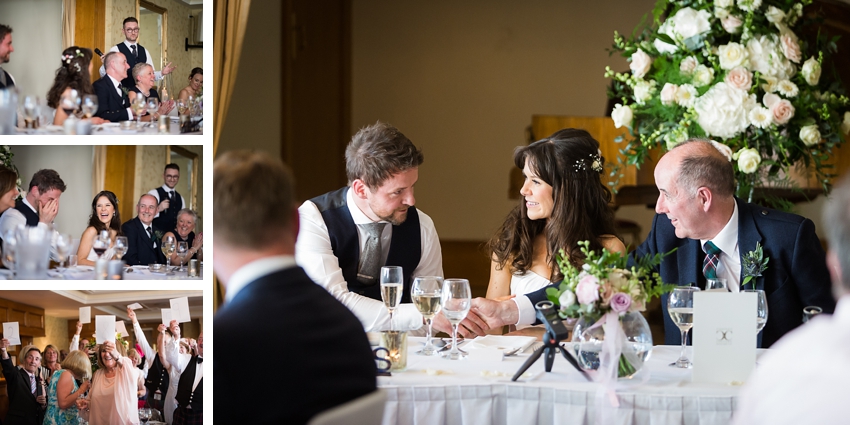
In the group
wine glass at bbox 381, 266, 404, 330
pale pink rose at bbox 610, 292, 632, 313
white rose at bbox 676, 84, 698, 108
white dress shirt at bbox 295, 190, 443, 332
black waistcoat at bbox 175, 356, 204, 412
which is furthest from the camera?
white rose at bbox 676, 84, 698, 108

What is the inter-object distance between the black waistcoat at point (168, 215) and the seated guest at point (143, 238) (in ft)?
0.04

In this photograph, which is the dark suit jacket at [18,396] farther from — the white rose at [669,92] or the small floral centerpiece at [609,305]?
the white rose at [669,92]

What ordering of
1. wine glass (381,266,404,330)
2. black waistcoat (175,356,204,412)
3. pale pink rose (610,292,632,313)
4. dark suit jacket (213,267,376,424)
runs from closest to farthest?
1. dark suit jacket (213,267,376,424)
2. black waistcoat (175,356,204,412)
3. pale pink rose (610,292,632,313)
4. wine glass (381,266,404,330)

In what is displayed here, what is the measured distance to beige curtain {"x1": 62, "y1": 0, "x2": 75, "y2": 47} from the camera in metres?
1.71

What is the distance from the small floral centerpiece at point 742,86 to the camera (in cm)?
300

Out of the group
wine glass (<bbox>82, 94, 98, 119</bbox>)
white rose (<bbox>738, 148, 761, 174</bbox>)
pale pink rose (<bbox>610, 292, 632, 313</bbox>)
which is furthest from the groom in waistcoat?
wine glass (<bbox>82, 94, 98, 119</bbox>)

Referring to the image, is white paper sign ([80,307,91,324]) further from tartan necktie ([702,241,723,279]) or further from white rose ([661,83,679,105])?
white rose ([661,83,679,105])

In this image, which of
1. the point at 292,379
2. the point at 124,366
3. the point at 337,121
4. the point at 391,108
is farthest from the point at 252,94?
the point at 292,379

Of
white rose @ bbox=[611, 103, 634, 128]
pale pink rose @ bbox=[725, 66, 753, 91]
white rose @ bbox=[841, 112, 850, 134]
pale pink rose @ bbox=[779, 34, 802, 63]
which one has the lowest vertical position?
white rose @ bbox=[841, 112, 850, 134]

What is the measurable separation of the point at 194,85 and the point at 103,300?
1.61 ft

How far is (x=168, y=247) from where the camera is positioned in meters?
1.75

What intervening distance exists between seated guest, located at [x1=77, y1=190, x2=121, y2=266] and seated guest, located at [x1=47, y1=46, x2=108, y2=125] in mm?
160

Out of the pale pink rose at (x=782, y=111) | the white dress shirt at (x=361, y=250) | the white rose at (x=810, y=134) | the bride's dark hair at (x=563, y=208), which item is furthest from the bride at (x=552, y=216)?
the white rose at (x=810, y=134)

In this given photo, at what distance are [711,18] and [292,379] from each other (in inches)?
93.2
